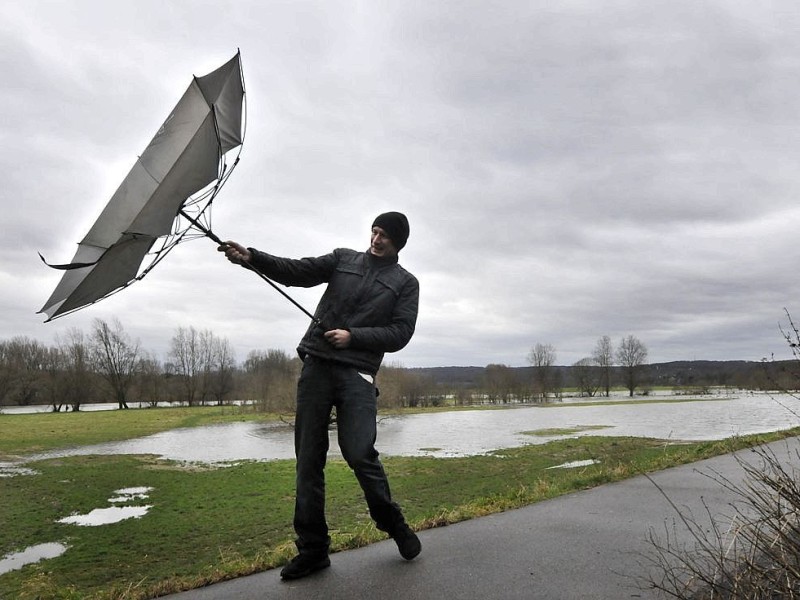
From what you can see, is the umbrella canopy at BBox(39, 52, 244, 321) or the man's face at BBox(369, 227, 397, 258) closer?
the umbrella canopy at BBox(39, 52, 244, 321)

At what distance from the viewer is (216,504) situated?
38.2ft

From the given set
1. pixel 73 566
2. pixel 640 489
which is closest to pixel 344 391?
pixel 640 489

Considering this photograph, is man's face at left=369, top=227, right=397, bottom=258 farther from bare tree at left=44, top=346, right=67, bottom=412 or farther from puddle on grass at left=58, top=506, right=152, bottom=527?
bare tree at left=44, top=346, right=67, bottom=412

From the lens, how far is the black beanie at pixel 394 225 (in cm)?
413

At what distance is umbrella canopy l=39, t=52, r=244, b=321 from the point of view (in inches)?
131

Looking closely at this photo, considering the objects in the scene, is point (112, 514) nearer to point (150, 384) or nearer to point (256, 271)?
point (256, 271)

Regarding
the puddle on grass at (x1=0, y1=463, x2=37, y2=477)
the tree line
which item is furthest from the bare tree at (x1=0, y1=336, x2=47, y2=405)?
the puddle on grass at (x1=0, y1=463, x2=37, y2=477)

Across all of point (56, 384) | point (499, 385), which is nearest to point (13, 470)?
point (56, 384)

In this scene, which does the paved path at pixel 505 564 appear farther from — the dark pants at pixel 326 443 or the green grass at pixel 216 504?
the green grass at pixel 216 504

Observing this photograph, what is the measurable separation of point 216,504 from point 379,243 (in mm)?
9586

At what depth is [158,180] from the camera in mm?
3324

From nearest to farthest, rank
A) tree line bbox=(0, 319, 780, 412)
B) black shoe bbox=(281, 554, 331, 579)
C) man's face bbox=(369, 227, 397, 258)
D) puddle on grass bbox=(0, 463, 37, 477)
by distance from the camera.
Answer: black shoe bbox=(281, 554, 331, 579)
man's face bbox=(369, 227, 397, 258)
puddle on grass bbox=(0, 463, 37, 477)
tree line bbox=(0, 319, 780, 412)

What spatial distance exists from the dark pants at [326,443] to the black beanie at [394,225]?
1051 millimetres

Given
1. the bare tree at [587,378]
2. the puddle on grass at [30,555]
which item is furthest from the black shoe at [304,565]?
the bare tree at [587,378]
